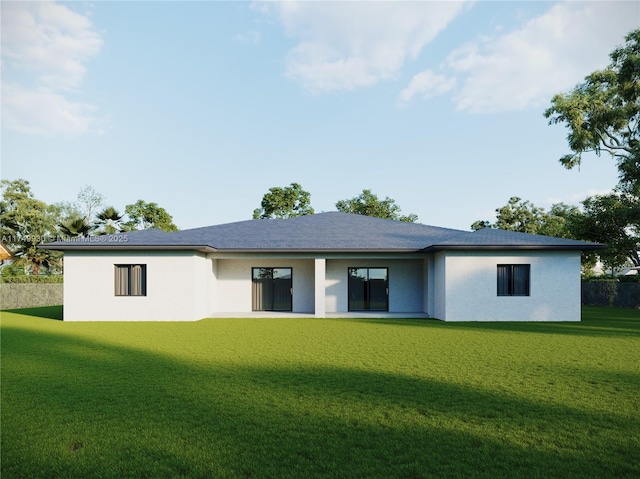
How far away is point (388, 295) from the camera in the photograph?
2008 centimetres

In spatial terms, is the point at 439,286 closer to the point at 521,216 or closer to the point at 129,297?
the point at 129,297

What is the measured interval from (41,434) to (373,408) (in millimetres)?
3922

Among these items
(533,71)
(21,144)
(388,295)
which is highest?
(533,71)

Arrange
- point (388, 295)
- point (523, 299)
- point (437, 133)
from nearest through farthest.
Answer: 1. point (523, 299)
2. point (388, 295)
3. point (437, 133)

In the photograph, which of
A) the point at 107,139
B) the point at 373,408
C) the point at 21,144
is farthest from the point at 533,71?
the point at 21,144

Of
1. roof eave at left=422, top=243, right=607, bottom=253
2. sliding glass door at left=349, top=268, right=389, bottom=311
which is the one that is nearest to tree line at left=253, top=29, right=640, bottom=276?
roof eave at left=422, top=243, right=607, bottom=253

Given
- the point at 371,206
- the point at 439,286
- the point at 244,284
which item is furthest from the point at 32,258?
the point at 371,206

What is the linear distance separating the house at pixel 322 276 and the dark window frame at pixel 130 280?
1.6 inches

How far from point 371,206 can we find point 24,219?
34.6 metres

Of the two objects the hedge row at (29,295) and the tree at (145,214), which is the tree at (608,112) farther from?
the tree at (145,214)

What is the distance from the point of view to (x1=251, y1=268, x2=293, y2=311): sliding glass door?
20.1 metres

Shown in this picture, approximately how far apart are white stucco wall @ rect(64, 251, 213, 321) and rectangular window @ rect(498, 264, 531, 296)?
12.5 metres

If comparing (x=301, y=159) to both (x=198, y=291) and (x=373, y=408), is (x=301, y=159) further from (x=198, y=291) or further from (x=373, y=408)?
(x=373, y=408)

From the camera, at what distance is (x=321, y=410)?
541 centimetres
